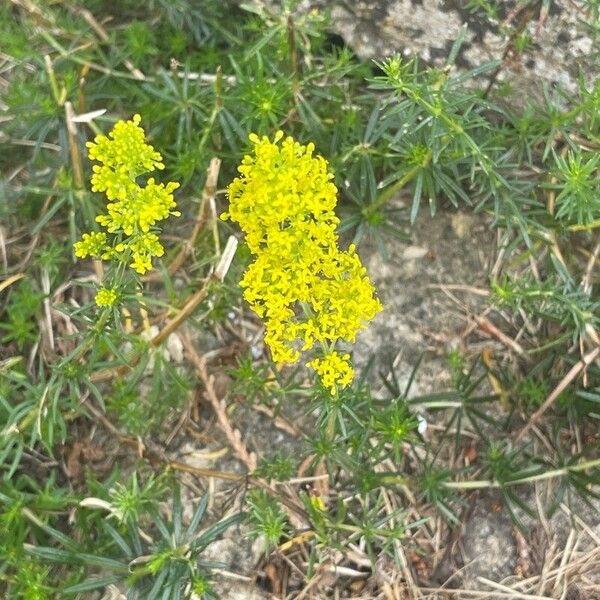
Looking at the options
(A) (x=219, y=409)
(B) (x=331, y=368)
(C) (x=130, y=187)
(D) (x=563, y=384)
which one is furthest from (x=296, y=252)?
(D) (x=563, y=384)

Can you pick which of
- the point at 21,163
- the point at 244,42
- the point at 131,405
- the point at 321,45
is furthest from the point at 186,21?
the point at 131,405

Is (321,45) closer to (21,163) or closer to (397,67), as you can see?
(397,67)

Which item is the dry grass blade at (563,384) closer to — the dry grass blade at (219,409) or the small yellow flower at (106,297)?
the dry grass blade at (219,409)

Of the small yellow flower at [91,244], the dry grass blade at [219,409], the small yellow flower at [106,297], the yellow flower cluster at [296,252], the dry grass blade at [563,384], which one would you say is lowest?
the dry grass blade at [219,409]

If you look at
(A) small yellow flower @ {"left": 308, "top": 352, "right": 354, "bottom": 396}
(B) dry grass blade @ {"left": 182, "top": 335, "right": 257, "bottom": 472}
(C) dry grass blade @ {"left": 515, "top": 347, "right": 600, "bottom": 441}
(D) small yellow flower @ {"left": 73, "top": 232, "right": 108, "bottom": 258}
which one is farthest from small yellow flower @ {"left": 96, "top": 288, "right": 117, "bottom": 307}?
(C) dry grass blade @ {"left": 515, "top": 347, "right": 600, "bottom": 441}

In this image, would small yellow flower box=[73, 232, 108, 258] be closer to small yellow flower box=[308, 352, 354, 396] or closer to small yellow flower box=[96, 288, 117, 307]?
small yellow flower box=[96, 288, 117, 307]

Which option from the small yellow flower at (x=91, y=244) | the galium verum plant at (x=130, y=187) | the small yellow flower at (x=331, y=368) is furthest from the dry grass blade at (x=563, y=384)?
the small yellow flower at (x=91, y=244)

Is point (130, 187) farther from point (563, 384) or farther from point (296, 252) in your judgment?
point (563, 384)
